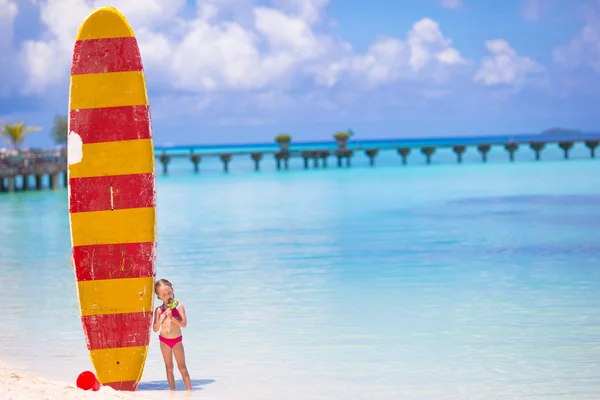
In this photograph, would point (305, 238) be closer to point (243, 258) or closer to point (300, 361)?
point (243, 258)

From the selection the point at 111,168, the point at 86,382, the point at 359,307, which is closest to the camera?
the point at 86,382

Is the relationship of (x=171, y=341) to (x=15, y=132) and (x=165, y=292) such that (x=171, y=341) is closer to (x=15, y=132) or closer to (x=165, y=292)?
(x=165, y=292)

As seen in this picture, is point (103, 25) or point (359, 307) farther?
point (359, 307)

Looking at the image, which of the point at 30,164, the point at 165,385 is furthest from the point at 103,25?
the point at 30,164

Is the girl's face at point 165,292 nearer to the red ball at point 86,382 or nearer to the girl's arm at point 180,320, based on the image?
the girl's arm at point 180,320

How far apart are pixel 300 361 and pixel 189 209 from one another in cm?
2297

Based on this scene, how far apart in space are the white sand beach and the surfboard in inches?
21.1

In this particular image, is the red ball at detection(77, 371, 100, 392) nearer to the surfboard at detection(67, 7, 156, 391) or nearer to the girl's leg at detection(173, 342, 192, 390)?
the surfboard at detection(67, 7, 156, 391)

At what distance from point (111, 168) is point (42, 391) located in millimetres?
1394

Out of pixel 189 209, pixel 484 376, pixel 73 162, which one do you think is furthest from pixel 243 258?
pixel 189 209

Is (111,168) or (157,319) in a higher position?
(111,168)

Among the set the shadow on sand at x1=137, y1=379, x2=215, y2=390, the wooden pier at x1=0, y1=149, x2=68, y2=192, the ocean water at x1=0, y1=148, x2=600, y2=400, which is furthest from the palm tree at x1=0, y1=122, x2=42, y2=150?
the shadow on sand at x1=137, y1=379, x2=215, y2=390

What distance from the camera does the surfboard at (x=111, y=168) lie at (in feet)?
21.2

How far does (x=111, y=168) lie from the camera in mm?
6457
